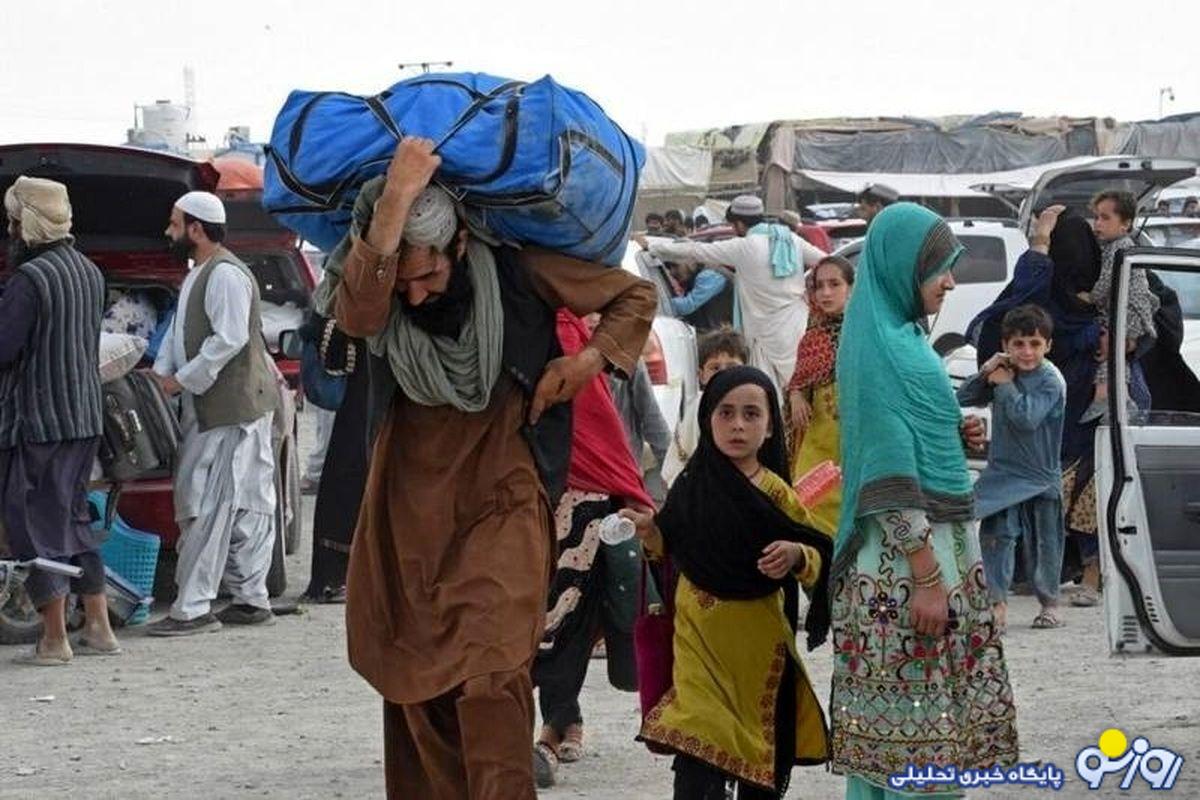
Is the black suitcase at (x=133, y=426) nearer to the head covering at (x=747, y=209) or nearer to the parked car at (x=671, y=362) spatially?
the parked car at (x=671, y=362)

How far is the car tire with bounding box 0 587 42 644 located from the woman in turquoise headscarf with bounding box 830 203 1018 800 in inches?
210

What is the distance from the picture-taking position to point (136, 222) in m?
11.1

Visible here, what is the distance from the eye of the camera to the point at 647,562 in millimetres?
6633

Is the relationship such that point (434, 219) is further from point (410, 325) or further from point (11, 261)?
point (11, 261)

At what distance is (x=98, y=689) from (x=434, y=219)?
4.24 metres

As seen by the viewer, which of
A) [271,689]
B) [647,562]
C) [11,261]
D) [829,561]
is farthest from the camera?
[11,261]

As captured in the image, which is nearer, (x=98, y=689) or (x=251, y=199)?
(x=98, y=689)

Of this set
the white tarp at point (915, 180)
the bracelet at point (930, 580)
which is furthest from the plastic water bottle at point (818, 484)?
the white tarp at point (915, 180)

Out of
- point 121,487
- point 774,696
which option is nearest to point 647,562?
point 774,696

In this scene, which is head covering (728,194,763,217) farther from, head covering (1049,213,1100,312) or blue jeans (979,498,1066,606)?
blue jeans (979,498,1066,606)

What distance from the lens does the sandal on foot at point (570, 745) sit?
24.0 ft

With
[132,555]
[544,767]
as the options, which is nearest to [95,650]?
[132,555]

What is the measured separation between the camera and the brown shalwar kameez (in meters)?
5.38

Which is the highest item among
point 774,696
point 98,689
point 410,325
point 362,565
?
point 410,325
